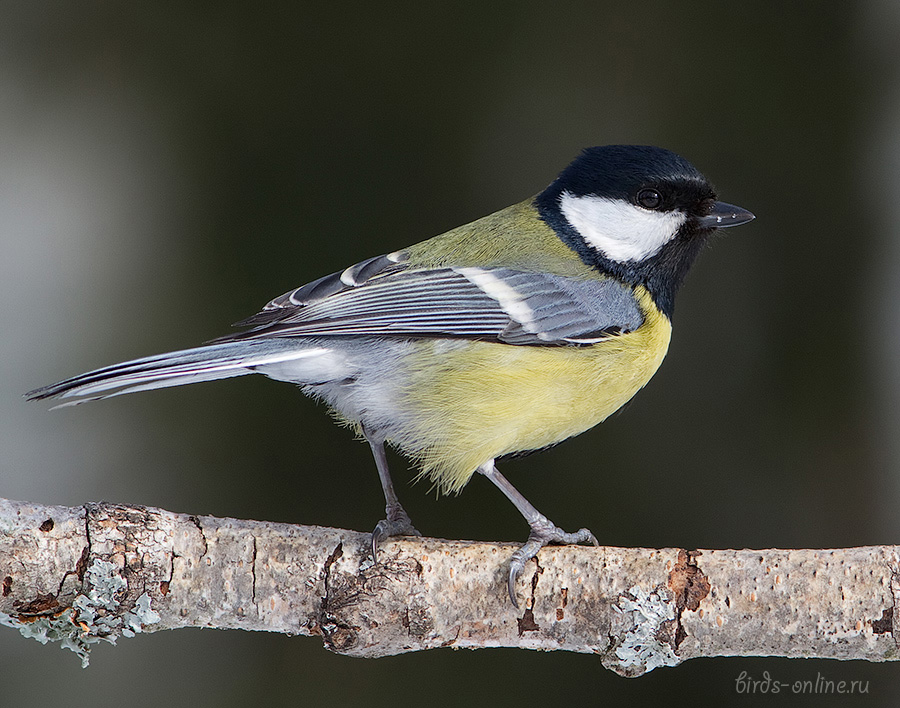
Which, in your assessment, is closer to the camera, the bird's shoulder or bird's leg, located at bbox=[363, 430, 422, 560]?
bird's leg, located at bbox=[363, 430, 422, 560]

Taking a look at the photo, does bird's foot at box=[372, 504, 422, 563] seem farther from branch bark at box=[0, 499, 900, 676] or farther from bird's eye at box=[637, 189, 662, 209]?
bird's eye at box=[637, 189, 662, 209]

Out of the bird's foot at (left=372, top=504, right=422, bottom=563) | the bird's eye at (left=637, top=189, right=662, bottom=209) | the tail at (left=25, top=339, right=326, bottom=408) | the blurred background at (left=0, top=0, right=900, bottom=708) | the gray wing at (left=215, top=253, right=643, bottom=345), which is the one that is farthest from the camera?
the blurred background at (left=0, top=0, right=900, bottom=708)

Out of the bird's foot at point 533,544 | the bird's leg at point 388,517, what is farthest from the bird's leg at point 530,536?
the bird's leg at point 388,517

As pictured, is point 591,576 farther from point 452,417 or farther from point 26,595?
point 26,595

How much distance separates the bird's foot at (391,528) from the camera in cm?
113

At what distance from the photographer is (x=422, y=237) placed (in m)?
1.86

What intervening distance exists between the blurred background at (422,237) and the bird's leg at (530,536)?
47 cm

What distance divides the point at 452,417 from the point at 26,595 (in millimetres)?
568

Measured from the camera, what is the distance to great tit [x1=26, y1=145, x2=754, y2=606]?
123 cm

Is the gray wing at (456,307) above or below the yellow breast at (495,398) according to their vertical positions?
above

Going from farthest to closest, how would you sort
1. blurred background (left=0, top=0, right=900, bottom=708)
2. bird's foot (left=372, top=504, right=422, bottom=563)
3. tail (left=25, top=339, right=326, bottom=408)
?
blurred background (left=0, top=0, right=900, bottom=708) → bird's foot (left=372, top=504, right=422, bottom=563) → tail (left=25, top=339, right=326, bottom=408)

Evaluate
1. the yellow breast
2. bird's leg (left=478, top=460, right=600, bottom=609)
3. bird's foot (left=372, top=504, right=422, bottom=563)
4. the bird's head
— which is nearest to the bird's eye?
the bird's head

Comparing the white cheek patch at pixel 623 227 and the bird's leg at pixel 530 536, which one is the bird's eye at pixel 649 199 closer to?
the white cheek patch at pixel 623 227

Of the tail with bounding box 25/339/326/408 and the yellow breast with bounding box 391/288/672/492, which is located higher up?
the tail with bounding box 25/339/326/408
